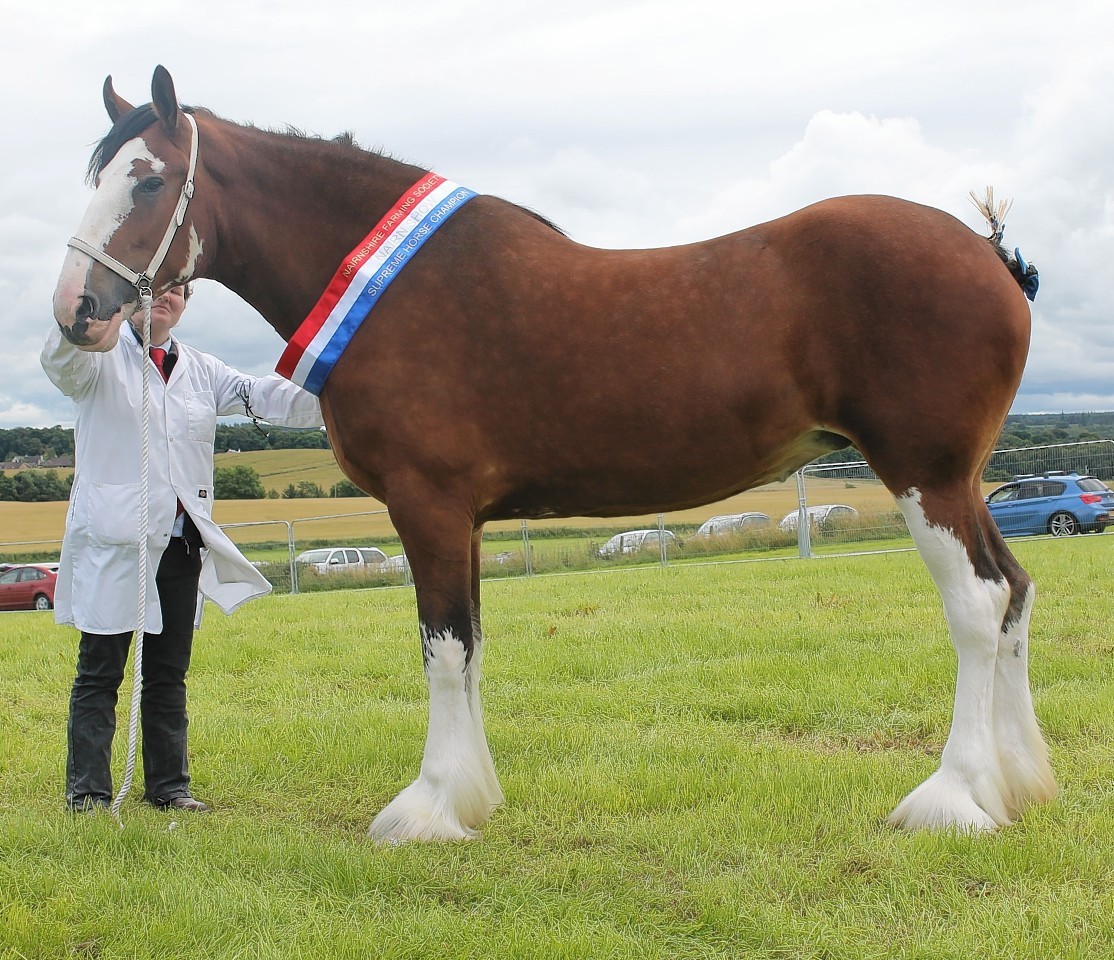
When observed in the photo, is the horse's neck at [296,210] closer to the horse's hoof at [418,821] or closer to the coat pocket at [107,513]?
the coat pocket at [107,513]

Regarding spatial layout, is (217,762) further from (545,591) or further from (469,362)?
(545,591)

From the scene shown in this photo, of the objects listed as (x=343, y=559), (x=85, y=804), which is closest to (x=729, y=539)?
(x=343, y=559)

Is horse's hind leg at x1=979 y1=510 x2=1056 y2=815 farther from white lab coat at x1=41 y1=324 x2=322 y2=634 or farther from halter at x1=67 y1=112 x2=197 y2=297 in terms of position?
halter at x1=67 y1=112 x2=197 y2=297

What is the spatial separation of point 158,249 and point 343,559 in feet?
48.8

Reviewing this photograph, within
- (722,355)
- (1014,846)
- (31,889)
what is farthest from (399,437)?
(1014,846)

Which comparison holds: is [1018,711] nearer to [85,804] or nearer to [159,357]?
[85,804]

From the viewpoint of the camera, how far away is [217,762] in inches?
169

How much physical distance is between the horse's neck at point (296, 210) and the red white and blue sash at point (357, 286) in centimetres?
11

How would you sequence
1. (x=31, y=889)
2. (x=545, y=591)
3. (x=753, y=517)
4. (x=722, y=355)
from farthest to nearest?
(x=753, y=517), (x=545, y=591), (x=722, y=355), (x=31, y=889)

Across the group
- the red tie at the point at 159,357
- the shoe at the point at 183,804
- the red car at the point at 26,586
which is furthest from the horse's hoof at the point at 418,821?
the red car at the point at 26,586

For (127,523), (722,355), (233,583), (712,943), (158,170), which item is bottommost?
(712,943)

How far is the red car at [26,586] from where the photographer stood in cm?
1967

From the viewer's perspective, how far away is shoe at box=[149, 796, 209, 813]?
375 centimetres

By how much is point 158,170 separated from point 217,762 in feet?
8.75
